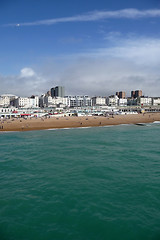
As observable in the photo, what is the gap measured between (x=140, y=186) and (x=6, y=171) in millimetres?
7683

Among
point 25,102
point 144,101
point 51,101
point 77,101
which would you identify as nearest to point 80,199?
point 25,102

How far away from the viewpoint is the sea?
5898 millimetres

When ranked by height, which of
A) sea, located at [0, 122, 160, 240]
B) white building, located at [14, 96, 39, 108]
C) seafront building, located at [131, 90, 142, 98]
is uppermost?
seafront building, located at [131, 90, 142, 98]

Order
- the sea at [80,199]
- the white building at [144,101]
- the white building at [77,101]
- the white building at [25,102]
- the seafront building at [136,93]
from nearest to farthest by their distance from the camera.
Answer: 1. the sea at [80,199]
2. the white building at [25,102]
3. the white building at [77,101]
4. the white building at [144,101]
5. the seafront building at [136,93]

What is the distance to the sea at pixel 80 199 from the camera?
5.90 metres

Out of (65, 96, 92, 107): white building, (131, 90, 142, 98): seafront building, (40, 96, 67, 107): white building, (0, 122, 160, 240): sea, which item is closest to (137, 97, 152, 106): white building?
(131, 90, 142, 98): seafront building

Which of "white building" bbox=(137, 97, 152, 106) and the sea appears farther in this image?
"white building" bbox=(137, 97, 152, 106)

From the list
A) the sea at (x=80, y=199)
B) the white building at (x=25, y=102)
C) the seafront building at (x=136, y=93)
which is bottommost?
the sea at (x=80, y=199)

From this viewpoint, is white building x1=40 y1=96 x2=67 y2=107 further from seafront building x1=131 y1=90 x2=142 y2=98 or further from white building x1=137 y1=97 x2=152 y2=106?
seafront building x1=131 y1=90 x2=142 y2=98

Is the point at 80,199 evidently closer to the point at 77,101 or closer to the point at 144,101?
the point at 77,101

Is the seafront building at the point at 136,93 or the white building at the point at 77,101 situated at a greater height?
the seafront building at the point at 136,93

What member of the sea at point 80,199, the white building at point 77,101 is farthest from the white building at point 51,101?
the sea at point 80,199

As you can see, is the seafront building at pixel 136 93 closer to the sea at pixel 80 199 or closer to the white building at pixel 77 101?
the white building at pixel 77 101

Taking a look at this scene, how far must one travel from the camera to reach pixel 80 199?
302 inches
